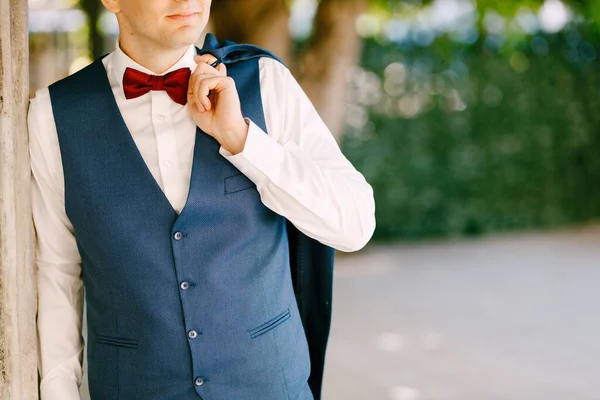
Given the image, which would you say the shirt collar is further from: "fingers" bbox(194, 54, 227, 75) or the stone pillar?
the stone pillar

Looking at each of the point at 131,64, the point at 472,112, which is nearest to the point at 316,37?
the point at 472,112

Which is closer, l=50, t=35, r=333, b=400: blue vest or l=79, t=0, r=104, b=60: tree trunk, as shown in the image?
l=50, t=35, r=333, b=400: blue vest

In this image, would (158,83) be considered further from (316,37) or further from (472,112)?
(472,112)

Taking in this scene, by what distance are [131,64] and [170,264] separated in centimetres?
50

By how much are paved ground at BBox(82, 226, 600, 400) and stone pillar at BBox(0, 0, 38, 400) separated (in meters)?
3.01

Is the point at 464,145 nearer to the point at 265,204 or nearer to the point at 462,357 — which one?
the point at 462,357

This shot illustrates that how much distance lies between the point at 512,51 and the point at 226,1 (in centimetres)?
442

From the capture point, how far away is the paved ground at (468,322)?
4852 mm

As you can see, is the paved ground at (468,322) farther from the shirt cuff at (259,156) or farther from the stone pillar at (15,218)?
the shirt cuff at (259,156)

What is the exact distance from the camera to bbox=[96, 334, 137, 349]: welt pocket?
5.86 feet

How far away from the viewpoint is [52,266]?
1854mm

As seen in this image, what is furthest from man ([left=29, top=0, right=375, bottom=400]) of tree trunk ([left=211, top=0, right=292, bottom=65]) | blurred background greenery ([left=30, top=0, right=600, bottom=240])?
blurred background greenery ([left=30, top=0, right=600, bottom=240])

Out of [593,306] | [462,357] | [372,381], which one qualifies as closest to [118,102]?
[372,381]

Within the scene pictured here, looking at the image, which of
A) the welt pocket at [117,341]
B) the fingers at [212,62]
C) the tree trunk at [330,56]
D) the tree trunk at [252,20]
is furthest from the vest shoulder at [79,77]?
the tree trunk at [330,56]
